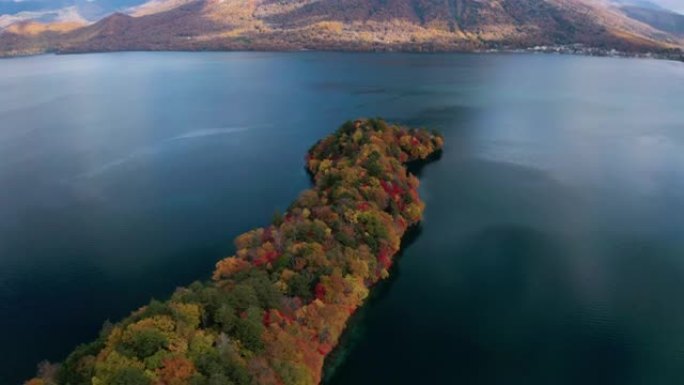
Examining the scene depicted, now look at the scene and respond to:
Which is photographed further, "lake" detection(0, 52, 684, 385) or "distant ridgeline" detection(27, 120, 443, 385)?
"lake" detection(0, 52, 684, 385)

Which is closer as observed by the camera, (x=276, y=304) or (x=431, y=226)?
(x=276, y=304)

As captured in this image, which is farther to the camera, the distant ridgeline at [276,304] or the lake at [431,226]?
the lake at [431,226]

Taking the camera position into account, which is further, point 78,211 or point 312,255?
point 78,211

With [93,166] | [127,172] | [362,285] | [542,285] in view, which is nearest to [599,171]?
[542,285]

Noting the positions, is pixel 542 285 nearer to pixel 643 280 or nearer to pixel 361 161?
pixel 643 280
